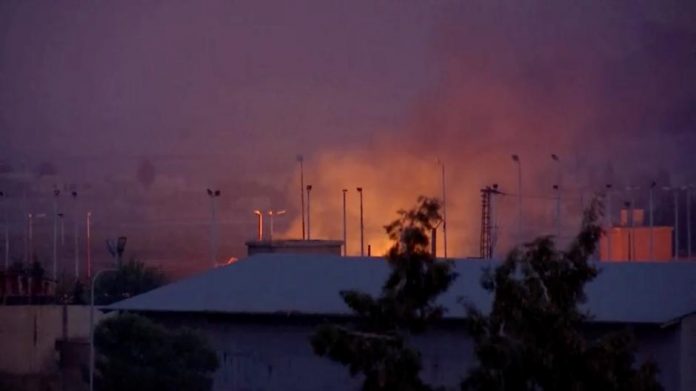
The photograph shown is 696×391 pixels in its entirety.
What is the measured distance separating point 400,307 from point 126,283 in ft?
149

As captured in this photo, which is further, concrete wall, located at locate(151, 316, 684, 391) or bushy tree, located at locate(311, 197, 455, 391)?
concrete wall, located at locate(151, 316, 684, 391)

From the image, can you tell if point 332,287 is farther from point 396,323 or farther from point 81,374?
point 396,323

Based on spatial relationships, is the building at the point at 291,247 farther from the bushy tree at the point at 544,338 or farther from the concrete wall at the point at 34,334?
the bushy tree at the point at 544,338

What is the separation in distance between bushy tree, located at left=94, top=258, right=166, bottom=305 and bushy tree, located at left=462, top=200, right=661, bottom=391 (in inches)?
1657

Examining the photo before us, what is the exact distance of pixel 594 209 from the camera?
17.6 m

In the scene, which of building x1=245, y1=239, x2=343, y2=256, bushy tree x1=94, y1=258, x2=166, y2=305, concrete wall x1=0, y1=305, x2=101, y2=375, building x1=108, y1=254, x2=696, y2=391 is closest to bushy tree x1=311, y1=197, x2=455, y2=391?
building x1=108, y1=254, x2=696, y2=391

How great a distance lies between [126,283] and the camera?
6166 cm

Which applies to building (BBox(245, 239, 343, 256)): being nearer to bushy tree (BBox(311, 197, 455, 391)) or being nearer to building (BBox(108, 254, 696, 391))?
building (BBox(108, 254, 696, 391))

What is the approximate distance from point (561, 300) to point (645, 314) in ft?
39.6

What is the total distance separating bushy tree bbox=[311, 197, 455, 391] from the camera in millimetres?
16812

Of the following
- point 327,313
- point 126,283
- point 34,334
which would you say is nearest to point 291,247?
point 34,334

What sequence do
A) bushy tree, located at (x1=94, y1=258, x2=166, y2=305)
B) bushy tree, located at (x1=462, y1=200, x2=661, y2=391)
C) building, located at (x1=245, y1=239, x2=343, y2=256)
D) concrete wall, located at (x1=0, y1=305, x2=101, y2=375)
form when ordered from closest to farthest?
bushy tree, located at (x1=462, y1=200, x2=661, y2=391) → concrete wall, located at (x1=0, y1=305, x2=101, y2=375) → building, located at (x1=245, y1=239, x2=343, y2=256) → bushy tree, located at (x1=94, y1=258, x2=166, y2=305)

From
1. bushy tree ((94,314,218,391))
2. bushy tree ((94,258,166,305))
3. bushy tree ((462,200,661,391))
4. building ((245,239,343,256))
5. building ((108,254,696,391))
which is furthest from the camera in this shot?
bushy tree ((94,258,166,305))

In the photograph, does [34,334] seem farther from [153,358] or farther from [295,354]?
[295,354]
